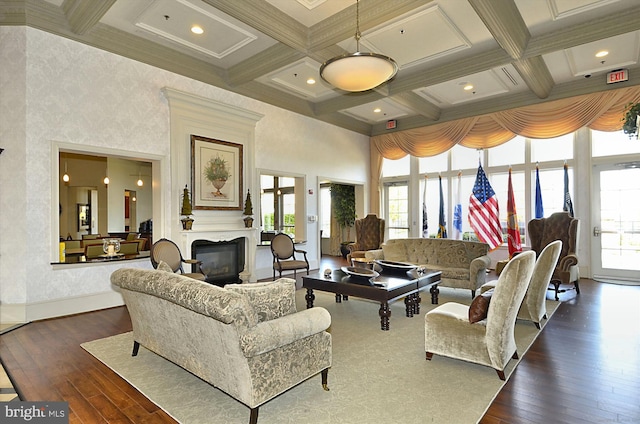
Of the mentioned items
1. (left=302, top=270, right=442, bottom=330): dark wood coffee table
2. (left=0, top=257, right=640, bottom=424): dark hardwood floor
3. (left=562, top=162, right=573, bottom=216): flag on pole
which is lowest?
(left=0, top=257, right=640, bottom=424): dark hardwood floor

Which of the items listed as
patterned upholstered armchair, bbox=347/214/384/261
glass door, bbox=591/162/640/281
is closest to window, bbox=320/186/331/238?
patterned upholstered armchair, bbox=347/214/384/261

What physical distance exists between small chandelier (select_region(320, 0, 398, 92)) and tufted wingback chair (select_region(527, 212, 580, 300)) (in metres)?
4.21

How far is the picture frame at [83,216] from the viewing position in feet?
34.4

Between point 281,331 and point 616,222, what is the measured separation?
7.77 meters

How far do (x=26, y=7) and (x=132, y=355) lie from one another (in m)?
4.54

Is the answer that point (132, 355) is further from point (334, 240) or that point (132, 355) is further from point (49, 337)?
point (334, 240)

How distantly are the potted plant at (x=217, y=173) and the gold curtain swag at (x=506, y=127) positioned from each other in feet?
16.4

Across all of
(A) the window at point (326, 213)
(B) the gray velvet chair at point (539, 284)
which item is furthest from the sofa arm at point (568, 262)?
(A) the window at point (326, 213)

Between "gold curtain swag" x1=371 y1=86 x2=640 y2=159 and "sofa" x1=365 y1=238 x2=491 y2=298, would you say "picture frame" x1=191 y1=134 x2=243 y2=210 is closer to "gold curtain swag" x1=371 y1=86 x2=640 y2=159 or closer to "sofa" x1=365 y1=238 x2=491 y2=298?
"sofa" x1=365 y1=238 x2=491 y2=298

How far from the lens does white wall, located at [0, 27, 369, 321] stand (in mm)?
4418

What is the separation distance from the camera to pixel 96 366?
312 centimetres

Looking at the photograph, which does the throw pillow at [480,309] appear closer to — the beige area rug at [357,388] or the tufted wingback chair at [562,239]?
the beige area rug at [357,388]

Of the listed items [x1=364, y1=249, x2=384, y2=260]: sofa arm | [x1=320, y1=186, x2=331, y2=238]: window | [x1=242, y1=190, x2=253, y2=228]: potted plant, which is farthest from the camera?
[x1=320, y1=186, x2=331, y2=238]: window

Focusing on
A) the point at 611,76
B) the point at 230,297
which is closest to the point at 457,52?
the point at 611,76
